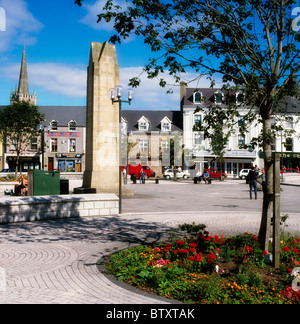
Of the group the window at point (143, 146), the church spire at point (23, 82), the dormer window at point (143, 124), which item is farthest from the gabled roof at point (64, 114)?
the church spire at point (23, 82)

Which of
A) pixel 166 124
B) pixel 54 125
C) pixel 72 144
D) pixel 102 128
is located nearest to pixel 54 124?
pixel 54 125

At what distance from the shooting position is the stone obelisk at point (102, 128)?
18719mm

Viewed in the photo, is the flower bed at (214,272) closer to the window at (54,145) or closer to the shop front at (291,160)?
the shop front at (291,160)

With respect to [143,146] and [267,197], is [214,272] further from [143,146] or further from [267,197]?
[143,146]

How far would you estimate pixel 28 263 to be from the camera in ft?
20.7

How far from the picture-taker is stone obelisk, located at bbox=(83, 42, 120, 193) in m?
18.7

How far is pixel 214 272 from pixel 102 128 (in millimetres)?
14523

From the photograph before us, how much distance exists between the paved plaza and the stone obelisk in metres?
6.17

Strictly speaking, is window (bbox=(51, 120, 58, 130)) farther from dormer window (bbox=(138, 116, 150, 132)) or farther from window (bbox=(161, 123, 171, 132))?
window (bbox=(161, 123, 171, 132))

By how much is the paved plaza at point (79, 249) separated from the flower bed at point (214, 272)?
358 millimetres

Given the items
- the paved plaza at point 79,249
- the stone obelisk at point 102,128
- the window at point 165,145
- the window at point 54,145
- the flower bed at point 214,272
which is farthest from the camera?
the window at point 54,145

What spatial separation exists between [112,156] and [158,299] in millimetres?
14849

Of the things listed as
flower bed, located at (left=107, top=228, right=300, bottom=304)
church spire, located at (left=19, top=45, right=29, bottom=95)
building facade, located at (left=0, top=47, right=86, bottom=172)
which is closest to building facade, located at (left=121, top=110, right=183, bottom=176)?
building facade, located at (left=0, top=47, right=86, bottom=172)
